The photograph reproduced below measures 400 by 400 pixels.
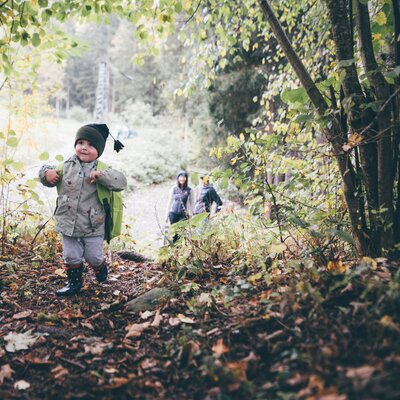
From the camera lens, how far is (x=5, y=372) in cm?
197

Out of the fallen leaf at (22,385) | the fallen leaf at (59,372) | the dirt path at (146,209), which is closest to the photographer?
the fallen leaf at (22,385)

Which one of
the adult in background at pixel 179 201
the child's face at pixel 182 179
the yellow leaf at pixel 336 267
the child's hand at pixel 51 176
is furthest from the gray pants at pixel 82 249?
the child's face at pixel 182 179

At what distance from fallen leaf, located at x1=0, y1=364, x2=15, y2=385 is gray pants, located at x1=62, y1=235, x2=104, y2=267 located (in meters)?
1.58

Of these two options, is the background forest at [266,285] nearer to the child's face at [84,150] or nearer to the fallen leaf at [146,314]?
the fallen leaf at [146,314]

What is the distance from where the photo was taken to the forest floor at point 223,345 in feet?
5.07

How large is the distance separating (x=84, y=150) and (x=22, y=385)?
2397mm

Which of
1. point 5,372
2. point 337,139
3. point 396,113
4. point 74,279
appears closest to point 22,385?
point 5,372

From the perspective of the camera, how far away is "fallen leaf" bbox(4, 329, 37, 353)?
228 cm

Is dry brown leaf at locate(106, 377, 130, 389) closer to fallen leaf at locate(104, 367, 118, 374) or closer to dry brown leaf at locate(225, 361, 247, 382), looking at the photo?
fallen leaf at locate(104, 367, 118, 374)

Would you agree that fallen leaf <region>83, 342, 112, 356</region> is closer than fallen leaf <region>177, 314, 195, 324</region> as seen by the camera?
Yes

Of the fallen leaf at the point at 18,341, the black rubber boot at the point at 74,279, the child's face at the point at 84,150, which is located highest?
the child's face at the point at 84,150

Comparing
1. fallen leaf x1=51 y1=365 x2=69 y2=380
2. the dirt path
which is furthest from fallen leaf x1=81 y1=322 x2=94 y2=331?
the dirt path

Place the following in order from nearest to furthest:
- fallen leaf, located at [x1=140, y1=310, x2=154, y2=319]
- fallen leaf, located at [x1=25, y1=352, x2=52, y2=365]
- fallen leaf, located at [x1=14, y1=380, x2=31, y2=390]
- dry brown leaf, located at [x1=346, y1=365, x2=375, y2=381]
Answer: dry brown leaf, located at [x1=346, y1=365, x2=375, y2=381] → fallen leaf, located at [x1=14, y1=380, x2=31, y2=390] → fallen leaf, located at [x1=25, y1=352, x2=52, y2=365] → fallen leaf, located at [x1=140, y1=310, x2=154, y2=319]

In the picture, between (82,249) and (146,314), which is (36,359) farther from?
(82,249)
